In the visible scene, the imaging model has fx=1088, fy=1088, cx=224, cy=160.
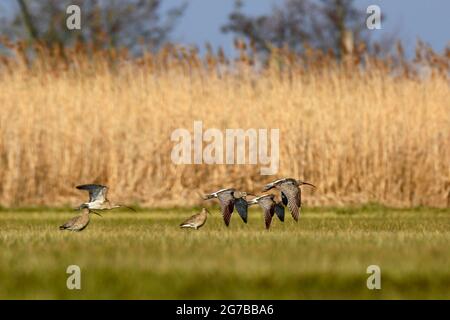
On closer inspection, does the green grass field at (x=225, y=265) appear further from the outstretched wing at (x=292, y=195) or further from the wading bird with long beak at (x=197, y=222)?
the wading bird with long beak at (x=197, y=222)

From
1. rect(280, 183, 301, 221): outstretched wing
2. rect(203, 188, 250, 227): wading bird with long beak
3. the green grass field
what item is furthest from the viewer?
rect(203, 188, 250, 227): wading bird with long beak

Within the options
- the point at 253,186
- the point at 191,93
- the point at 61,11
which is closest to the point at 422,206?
the point at 253,186

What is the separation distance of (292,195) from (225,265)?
2.44 metres

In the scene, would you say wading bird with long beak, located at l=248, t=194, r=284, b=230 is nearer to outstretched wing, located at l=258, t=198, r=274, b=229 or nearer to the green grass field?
outstretched wing, located at l=258, t=198, r=274, b=229

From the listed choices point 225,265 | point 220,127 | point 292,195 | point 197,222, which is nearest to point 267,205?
point 292,195

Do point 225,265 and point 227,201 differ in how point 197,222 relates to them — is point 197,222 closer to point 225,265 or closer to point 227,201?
point 227,201

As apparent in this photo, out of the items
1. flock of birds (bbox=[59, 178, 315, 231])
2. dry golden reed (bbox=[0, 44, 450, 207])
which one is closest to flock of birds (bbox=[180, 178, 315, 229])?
flock of birds (bbox=[59, 178, 315, 231])

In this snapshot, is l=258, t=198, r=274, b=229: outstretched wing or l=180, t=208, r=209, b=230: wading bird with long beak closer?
l=258, t=198, r=274, b=229: outstretched wing

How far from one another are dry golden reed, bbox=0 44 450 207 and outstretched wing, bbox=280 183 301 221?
18.7 feet

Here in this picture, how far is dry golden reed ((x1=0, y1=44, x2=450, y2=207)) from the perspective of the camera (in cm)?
1468

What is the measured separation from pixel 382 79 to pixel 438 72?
0.81m

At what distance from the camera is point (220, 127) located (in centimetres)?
1497

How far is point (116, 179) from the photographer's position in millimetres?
14680

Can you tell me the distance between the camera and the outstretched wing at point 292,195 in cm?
850
